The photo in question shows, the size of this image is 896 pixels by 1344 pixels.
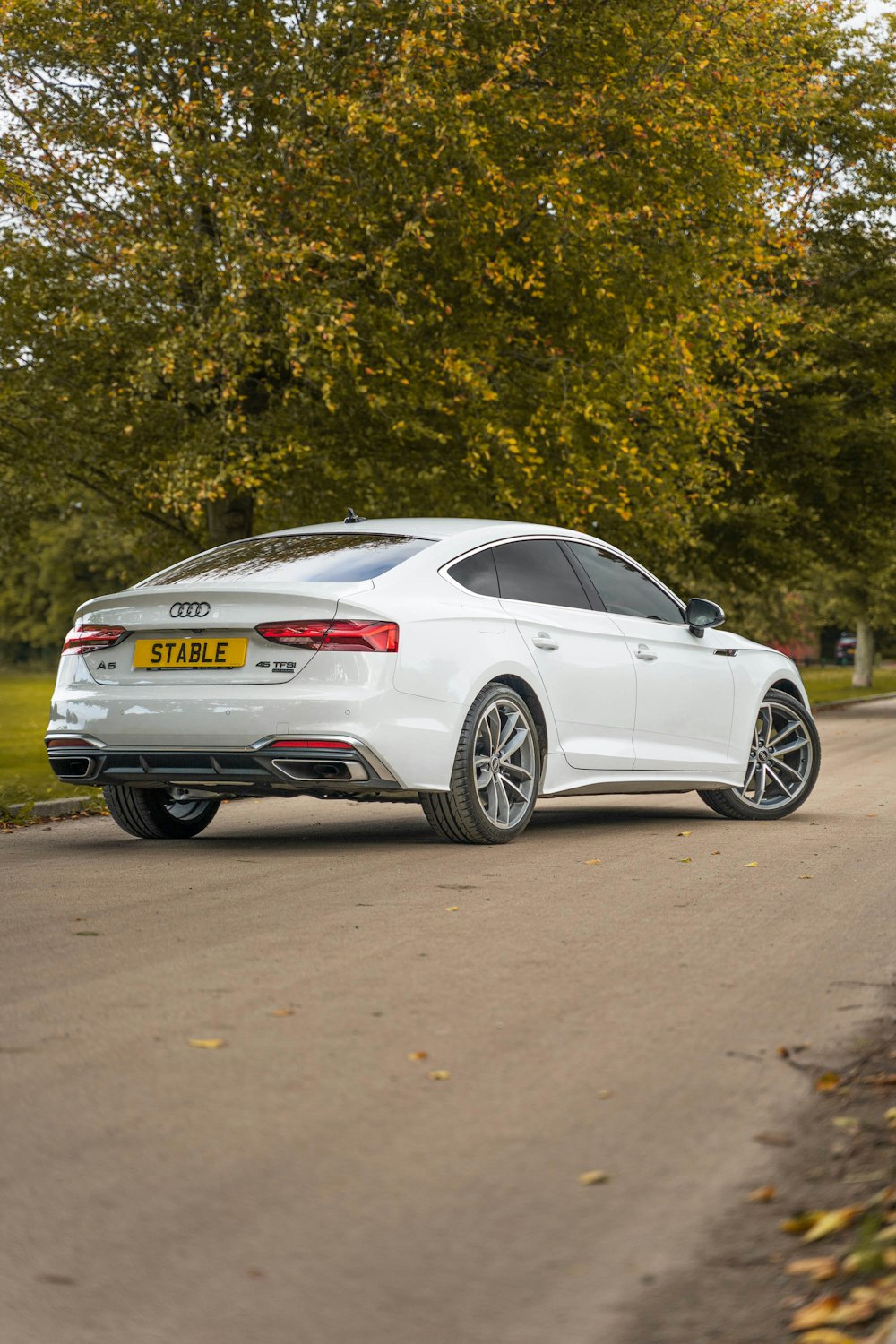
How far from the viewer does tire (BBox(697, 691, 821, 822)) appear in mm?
11086

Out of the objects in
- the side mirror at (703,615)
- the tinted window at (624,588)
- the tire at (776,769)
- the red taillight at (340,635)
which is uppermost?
the tinted window at (624,588)

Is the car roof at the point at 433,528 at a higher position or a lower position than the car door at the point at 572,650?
higher

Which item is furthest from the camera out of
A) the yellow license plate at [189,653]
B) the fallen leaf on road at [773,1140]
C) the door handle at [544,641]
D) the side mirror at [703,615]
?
the side mirror at [703,615]

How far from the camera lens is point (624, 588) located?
1051cm

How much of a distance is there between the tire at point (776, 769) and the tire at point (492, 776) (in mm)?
2141

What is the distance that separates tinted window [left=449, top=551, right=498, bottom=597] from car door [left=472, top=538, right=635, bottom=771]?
0.05 metres

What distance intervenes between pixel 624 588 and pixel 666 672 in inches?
23.0

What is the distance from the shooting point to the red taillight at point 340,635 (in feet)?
27.4

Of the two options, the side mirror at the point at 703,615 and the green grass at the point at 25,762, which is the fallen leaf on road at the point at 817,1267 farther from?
the green grass at the point at 25,762

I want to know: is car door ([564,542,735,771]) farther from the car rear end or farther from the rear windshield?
the car rear end

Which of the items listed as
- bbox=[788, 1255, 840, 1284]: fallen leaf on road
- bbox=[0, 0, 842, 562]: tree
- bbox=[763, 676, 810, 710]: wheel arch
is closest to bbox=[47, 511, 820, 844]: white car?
bbox=[763, 676, 810, 710]: wheel arch

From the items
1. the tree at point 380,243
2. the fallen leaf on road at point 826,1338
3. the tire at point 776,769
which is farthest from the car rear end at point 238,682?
the tree at point 380,243

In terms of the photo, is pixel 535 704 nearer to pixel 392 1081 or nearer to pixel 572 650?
pixel 572 650

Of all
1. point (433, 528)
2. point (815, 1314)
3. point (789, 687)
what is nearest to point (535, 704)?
point (433, 528)
